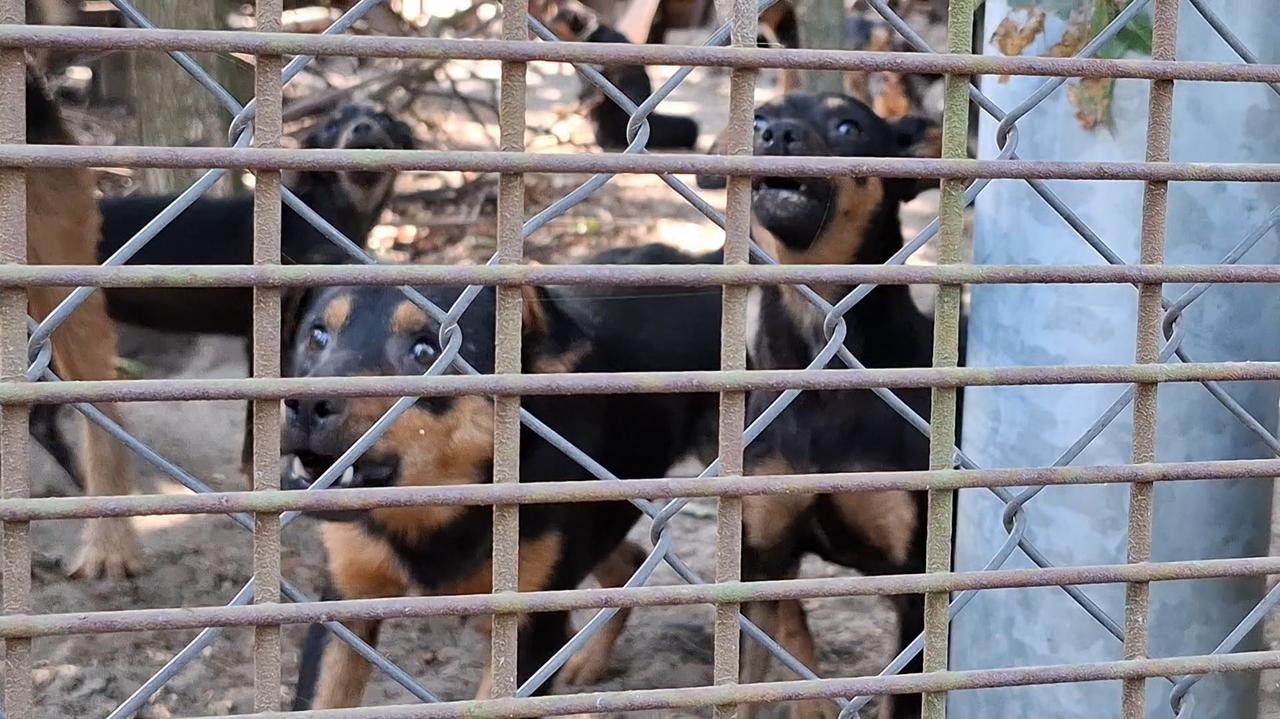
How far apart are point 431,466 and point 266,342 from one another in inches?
82.4

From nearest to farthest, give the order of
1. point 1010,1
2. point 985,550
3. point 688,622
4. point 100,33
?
point 100,33, point 1010,1, point 985,550, point 688,622

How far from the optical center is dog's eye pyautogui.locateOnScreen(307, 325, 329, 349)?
3.74 metres

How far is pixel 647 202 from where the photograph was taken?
9672 millimetres

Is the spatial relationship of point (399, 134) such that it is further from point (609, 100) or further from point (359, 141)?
point (609, 100)

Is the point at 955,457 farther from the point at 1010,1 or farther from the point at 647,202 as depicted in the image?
the point at 647,202

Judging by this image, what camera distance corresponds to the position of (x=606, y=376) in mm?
1792

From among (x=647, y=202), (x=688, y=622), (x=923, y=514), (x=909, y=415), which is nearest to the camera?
(x=909, y=415)

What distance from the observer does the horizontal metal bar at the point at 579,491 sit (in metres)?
1.67

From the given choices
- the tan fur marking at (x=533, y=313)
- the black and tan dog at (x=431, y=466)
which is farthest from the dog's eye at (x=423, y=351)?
the tan fur marking at (x=533, y=313)

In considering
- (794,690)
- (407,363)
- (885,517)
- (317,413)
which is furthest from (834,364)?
(794,690)

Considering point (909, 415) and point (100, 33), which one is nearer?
point (100, 33)

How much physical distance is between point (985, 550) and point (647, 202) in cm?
707

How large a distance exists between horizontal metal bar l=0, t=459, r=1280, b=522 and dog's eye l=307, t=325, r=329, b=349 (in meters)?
1.97

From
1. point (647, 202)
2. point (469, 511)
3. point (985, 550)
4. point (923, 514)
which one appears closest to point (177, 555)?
point (469, 511)
